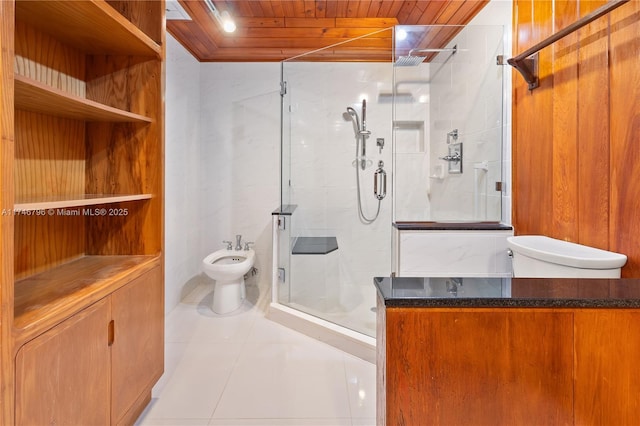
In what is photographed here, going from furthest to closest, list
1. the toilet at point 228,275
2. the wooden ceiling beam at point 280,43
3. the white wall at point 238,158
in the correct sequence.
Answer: the white wall at point 238,158 → the wooden ceiling beam at point 280,43 → the toilet at point 228,275

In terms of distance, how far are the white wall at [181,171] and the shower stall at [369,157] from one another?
90 cm

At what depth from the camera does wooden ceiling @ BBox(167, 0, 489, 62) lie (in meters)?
2.63

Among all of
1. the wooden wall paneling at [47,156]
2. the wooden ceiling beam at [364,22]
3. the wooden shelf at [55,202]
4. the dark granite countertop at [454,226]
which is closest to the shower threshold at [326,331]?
the dark granite countertop at [454,226]

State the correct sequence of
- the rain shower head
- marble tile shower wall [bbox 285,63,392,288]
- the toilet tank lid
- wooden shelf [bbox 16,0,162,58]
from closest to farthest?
wooden shelf [bbox 16,0,162,58] < the toilet tank lid < the rain shower head < marble tile shower wall [bbox 285,63,392,288]

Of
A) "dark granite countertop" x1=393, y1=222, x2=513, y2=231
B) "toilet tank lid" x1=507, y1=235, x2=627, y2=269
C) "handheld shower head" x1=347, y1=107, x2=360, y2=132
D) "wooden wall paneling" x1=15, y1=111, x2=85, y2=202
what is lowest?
"toilet tank lid" x1=507, y1=235, x2=627, y2=269

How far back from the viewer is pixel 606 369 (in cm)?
85

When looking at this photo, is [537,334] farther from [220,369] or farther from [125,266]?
[220,369]

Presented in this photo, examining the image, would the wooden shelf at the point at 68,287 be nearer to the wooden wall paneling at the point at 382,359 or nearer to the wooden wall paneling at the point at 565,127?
the wooden wall paneling at the point at 382,359

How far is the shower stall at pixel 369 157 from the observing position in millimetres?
2467

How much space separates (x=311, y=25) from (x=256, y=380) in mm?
2768

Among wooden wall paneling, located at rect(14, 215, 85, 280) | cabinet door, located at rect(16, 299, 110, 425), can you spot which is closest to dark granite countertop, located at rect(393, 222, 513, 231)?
cabinet door, located at rect(16, 299, 110, 425)

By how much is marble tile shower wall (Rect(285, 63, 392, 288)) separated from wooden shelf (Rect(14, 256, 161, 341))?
4.87ft

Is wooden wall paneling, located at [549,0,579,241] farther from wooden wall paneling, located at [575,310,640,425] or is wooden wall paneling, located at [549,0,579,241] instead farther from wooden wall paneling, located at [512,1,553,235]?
wooden wall paneling, located at [575,310,640,425]

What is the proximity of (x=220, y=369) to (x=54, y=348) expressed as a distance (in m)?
1.14
